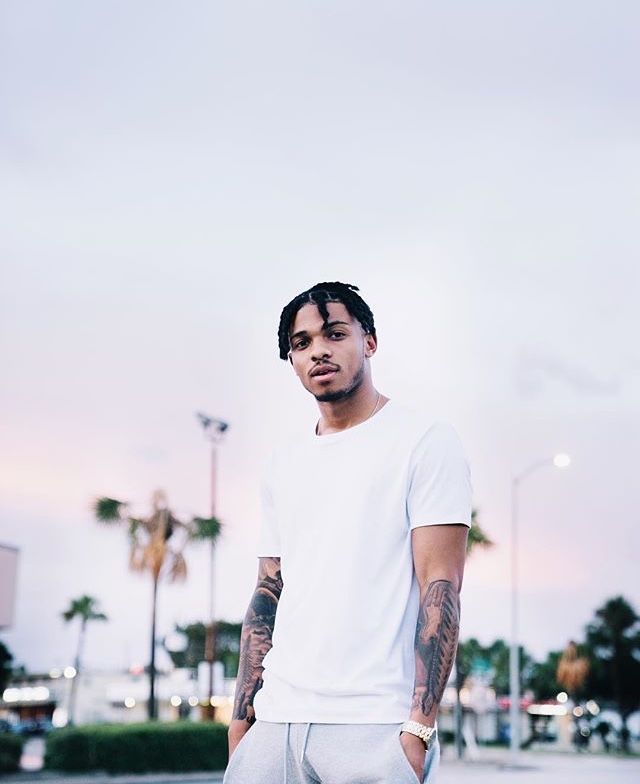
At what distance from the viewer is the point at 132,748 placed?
29.3 meters

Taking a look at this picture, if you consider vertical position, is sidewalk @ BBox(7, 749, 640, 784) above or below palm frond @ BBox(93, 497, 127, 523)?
below

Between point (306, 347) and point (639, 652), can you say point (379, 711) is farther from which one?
point (639, 652)

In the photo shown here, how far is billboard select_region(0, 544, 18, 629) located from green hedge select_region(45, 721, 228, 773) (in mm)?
4322

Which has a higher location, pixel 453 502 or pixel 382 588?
pixel 453 502

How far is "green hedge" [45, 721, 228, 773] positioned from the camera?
28797mm

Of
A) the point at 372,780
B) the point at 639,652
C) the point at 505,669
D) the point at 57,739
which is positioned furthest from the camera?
the point at 505,669

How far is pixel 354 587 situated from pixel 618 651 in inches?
3097

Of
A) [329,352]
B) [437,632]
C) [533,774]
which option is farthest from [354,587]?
[533,774]

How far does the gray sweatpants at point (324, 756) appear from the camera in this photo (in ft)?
8.75

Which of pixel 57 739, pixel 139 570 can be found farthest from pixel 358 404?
pixel 139 570

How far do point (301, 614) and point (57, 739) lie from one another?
28.0 metres

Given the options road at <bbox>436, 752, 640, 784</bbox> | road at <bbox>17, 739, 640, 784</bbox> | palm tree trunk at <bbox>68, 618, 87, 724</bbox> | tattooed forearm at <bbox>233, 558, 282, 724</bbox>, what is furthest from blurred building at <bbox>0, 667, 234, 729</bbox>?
tattooed forearm at <bbox>233, 558, 282, 724</bbox>

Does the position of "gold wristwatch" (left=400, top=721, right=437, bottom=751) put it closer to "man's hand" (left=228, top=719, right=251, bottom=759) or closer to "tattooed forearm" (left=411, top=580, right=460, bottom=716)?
"tattooed forearm" (left=411, top=580, right=460, bottom=716)

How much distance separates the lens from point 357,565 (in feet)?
9.44
